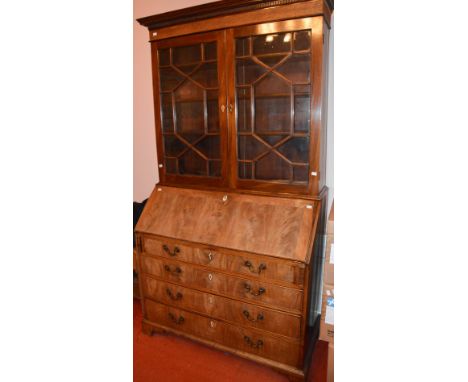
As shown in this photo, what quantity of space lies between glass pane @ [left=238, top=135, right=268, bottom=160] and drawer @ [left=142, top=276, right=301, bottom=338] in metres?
0.84

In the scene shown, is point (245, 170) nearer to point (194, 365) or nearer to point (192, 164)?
point (192, 164)

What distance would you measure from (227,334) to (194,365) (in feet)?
0.97

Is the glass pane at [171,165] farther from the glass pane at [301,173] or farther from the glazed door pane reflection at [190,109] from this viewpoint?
the glass pane at [301,173]

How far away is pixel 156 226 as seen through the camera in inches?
76.4

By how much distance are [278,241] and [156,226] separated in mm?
803

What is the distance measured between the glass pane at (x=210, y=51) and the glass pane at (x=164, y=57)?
0.95ft

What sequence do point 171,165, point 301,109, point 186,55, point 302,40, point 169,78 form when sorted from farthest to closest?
1. point 171,165
2. point 169,78
3. point 186,55
4. point 301,109
5. point 302,40

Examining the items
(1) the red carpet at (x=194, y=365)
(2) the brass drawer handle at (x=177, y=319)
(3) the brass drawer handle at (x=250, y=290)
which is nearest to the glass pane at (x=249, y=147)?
(3) the brass drawer handle at (x=250, y=290)

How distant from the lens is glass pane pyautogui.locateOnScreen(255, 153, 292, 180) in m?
1.75

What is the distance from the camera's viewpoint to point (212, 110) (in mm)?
1885

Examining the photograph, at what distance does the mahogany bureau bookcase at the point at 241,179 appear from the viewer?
5.15ft

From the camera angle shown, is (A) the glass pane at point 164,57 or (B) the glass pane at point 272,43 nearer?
(B) the glass pane at point 272,43

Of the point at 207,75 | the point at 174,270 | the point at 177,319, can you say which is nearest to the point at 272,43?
the point at 207,75
